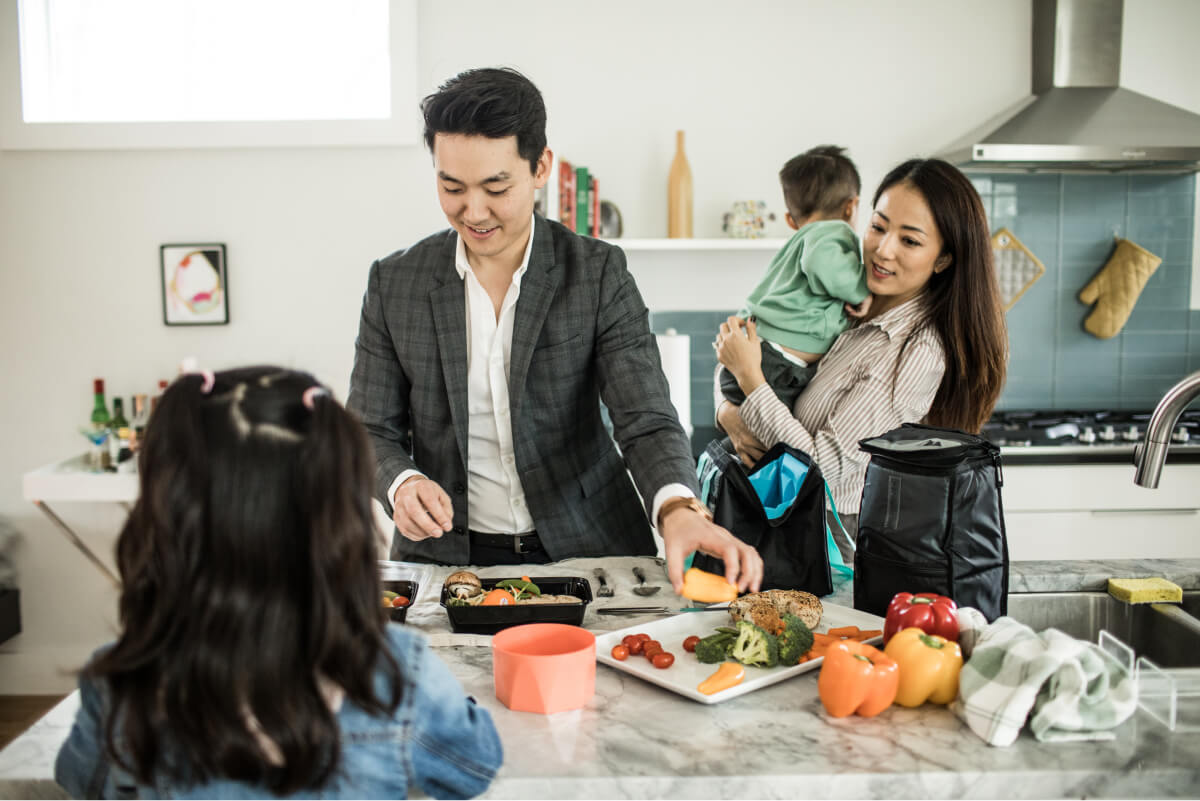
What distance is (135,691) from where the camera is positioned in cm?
89

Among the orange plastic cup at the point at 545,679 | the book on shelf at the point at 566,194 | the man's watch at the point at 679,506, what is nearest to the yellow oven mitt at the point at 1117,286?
the book on shelf at the point at 566,194

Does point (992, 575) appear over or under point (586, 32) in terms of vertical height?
under

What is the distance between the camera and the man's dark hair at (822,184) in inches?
104

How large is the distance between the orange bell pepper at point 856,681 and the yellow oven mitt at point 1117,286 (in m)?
3.16

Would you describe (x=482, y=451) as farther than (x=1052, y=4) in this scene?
No

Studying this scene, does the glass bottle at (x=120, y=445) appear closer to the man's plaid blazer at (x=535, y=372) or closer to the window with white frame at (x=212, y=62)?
the window with white frame at (x=212, y=62)

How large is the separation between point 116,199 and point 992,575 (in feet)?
11.3

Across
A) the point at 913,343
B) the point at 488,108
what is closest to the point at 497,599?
the point at 488,108

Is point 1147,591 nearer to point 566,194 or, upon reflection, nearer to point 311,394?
point 311,394

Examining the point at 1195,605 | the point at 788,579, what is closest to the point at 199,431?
the point at 788,579

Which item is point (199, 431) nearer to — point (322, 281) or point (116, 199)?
point (322, 281)

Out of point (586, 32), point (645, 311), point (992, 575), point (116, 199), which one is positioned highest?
point (586, 32)

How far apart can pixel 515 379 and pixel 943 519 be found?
31.9 inches

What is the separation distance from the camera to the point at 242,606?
0.88m
